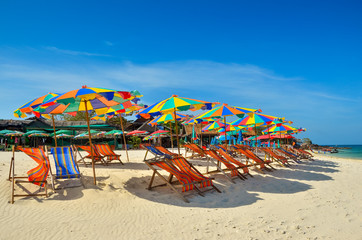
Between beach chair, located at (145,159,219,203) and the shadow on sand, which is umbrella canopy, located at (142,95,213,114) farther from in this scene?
the shadow on sand

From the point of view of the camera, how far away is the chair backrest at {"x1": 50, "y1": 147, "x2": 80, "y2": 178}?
196 inches

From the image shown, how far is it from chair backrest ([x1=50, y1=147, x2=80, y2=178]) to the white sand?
0.32m

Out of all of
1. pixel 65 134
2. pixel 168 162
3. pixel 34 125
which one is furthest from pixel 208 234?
pixel 34 125

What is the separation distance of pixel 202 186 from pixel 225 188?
848mm

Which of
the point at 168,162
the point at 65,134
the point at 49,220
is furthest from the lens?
the point at 65,134

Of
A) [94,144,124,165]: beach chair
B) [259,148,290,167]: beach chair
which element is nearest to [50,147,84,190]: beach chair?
[94,144,124,165]: beach chair

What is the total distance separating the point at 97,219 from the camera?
3.62 meters

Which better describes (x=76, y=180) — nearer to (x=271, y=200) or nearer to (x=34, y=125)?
(x=271, y=200)

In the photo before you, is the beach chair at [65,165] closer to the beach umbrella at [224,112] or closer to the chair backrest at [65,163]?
the chair backrest at [65,163]

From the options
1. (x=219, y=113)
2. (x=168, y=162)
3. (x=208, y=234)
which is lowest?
(x=208, y=234)

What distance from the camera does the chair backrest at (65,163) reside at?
16.3ft

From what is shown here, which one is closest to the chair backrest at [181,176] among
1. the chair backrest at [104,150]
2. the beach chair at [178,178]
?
the beach chair at [178,178]

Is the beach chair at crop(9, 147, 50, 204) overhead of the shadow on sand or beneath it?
overhead

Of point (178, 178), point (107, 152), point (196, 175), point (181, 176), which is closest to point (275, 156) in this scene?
point (196, 175)
